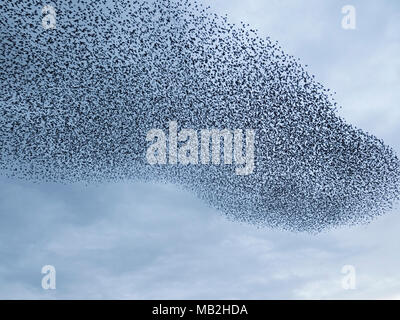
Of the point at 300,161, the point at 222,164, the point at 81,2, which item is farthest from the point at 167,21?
the point at 300,161

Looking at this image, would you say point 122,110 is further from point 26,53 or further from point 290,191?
point 290,191

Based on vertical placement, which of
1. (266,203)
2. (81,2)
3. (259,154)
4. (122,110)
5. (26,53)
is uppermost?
(81,2)

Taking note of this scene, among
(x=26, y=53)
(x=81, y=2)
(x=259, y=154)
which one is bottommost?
(x=259, y=154)

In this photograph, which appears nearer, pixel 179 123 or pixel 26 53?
pixel 26 53

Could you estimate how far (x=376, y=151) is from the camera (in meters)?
30.7

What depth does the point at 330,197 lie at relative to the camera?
32812mm

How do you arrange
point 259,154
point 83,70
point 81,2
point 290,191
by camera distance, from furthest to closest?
point 290,191 < point 259,154 < point 83,70 < point 81,2

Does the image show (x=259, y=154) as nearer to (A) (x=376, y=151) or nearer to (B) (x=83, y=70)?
(A) (x=376, y=151)

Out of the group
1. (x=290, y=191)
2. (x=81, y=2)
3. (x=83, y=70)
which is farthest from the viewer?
(x=290, y=191)

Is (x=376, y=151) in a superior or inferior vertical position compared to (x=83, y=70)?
inferior

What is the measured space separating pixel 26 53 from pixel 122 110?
18.4 ft

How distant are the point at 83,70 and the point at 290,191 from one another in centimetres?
1464

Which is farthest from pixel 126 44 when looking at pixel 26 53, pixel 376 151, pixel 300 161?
pixel 376 151

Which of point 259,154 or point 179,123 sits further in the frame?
point 259,154
